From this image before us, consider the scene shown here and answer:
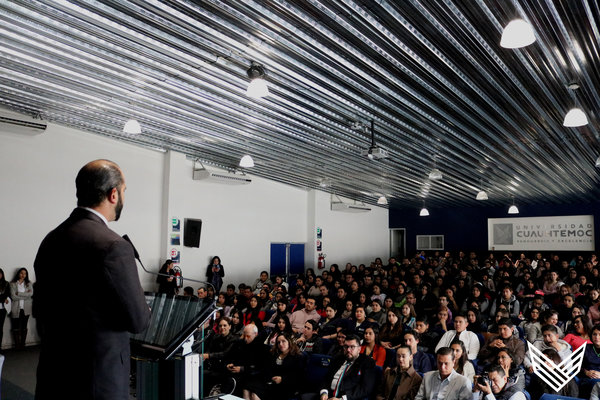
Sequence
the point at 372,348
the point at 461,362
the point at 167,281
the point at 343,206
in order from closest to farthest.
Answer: the point at 461,362, the point at 372,348, the point at 167,281, the point at 343,206

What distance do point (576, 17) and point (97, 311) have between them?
4.37m

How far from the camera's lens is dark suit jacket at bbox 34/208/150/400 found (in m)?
1.20

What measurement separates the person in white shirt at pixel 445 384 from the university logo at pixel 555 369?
1.05m

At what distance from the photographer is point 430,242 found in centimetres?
1736

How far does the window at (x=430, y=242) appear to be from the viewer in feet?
56.3

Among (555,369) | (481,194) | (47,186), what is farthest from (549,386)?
(47,186)

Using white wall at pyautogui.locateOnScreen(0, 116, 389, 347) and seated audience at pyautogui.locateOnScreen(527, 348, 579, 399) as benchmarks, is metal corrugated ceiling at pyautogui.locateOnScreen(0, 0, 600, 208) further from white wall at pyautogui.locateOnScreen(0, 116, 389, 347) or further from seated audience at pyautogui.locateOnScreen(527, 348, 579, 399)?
seated audience at pyautogui.locateOnScreen(527, 348, 579, 399)

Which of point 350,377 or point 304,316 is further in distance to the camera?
point 304,316

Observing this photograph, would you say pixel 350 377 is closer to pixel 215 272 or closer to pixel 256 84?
pixel 256 84

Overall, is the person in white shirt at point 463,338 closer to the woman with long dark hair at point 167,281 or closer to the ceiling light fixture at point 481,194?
the woman with long dark hair at point 167,281

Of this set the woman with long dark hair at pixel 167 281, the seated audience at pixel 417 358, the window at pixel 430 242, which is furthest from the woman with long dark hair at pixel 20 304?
the window at pixel 430 242

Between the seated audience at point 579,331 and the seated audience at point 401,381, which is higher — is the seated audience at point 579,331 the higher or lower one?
the higher one

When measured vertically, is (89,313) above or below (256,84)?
below

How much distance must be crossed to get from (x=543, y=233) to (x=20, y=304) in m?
15.0
